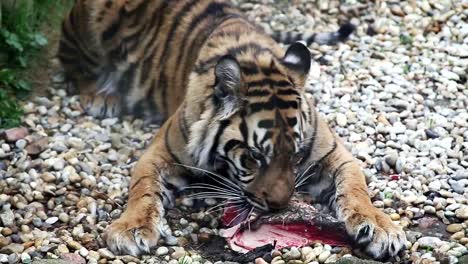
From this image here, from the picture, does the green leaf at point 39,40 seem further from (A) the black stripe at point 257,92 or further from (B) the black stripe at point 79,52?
(A) the black stripe at point 257,92

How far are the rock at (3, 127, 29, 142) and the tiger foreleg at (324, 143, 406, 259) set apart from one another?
1738 millimetres

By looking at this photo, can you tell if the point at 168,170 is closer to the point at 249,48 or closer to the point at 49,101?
the point at 249,48

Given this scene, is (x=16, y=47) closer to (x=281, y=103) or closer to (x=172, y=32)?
(x=172, y=32)

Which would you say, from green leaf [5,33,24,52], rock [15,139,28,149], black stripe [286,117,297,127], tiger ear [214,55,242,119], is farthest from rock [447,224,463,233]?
green leaf [5,33,24,52]

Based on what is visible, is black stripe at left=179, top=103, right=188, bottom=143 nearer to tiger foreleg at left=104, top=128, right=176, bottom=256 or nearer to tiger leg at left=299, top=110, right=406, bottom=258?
tiger foreleg at left=104, top=128, right=176, bottom=256

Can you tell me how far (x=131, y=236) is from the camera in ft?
14.9

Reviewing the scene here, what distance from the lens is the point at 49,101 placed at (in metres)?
6.11

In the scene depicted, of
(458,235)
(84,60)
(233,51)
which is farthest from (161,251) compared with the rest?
(84,60)

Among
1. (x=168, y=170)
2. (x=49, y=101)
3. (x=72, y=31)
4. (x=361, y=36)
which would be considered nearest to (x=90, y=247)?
(x=168, y=170)

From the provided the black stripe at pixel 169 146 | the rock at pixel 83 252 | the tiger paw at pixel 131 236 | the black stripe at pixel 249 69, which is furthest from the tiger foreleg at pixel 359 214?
the rock at pixel 83 252

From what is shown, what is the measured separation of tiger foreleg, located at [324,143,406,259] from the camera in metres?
4.50

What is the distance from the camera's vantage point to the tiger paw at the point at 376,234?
14.7ft

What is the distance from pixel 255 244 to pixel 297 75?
84cm

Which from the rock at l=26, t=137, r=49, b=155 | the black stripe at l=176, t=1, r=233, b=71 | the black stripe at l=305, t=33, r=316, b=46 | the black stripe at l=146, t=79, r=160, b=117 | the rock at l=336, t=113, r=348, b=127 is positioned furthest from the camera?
the black stripe at l=305, t=33, r=316, b=46
